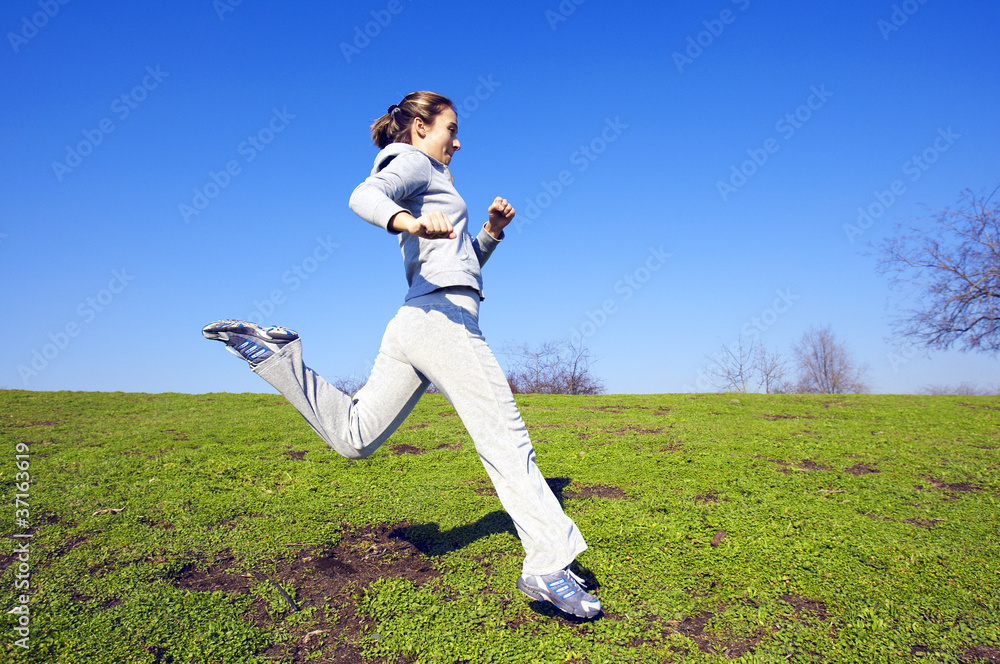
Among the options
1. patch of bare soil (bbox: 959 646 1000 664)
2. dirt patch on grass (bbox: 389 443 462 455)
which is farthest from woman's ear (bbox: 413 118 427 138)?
dirt patch on grass (bbox: 389 443 462 455)

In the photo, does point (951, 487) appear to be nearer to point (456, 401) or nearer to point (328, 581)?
point (456, 401)

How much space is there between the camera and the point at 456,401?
258 cm

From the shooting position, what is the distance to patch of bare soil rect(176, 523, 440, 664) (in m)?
2.34

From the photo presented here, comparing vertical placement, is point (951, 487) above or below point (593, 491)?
below

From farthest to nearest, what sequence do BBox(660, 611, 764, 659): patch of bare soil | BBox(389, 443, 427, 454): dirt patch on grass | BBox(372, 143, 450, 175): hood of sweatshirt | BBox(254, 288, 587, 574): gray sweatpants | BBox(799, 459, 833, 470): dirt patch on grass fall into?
BBox(389, 443, 427, 454): dirt patch on grass
BBox(799, 459, 833, 470): dirt patch on grass
BBox(372, 143, 450, 175): hood of sweatshirt
BBox(254, 288, 587, 574): gray sweatpants
BBox(660, 611, 764, 659): patch of bare soil

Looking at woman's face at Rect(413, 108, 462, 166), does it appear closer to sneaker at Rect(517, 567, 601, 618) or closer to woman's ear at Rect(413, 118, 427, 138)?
woman's ear at Rect(413, 118, 427, 138)

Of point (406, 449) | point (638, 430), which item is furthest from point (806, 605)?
point (638, 430)

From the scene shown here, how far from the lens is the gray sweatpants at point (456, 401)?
Result: 2445 millimetres

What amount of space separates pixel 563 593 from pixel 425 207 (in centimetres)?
175

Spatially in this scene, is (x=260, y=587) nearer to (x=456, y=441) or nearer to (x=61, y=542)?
(x=61, y=542)

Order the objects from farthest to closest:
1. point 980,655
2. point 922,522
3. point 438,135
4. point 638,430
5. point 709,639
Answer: point 638,430, point 922,522, point 438,135, point 709,639, point 980,655

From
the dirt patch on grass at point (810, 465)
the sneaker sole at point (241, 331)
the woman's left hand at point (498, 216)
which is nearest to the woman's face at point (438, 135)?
the woman's left hand at point (498, 216)

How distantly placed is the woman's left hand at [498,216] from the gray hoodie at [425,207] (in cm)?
31

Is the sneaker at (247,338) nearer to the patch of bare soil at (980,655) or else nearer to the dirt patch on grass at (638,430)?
the patch of bare soil at (980,655)
